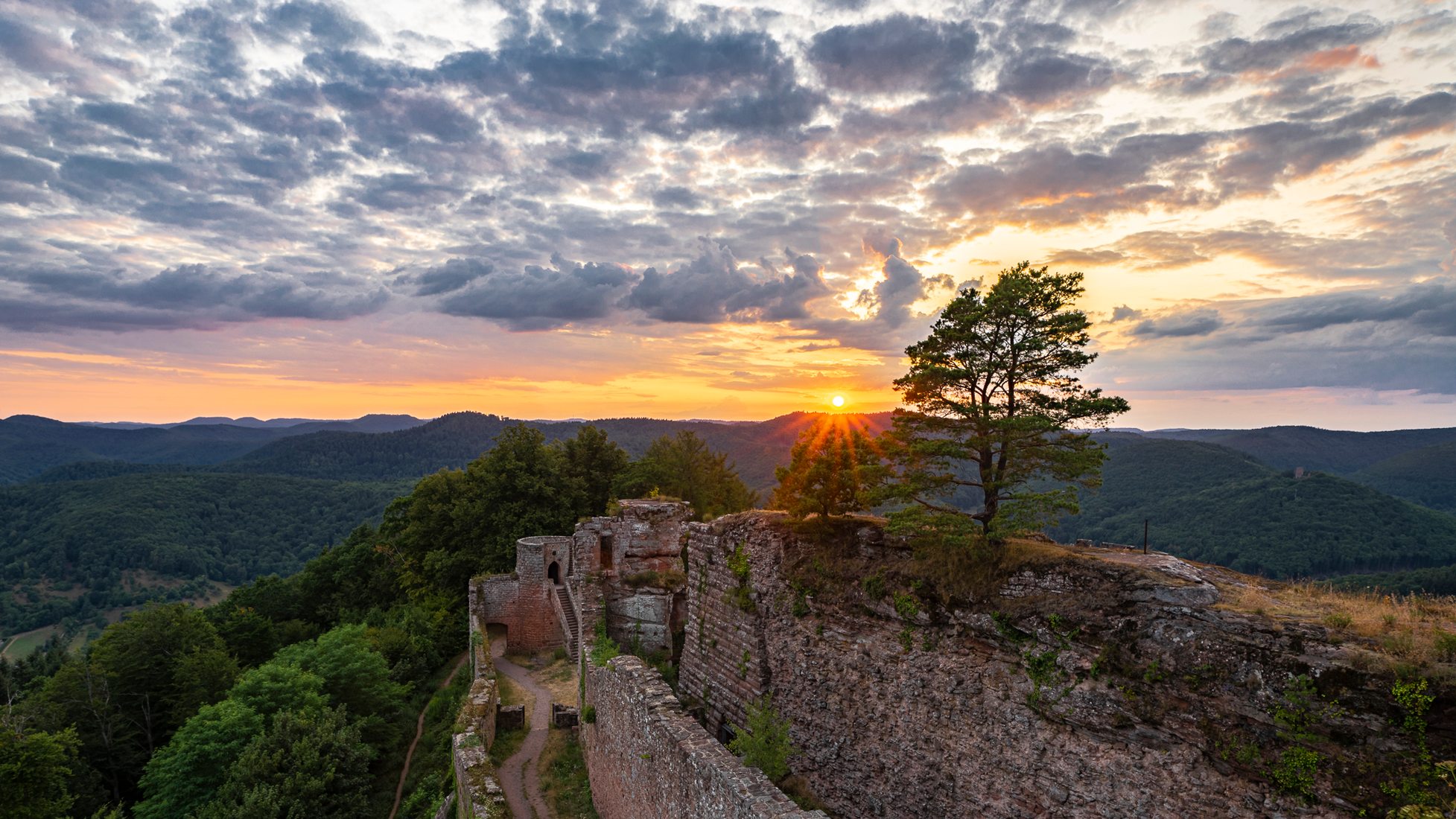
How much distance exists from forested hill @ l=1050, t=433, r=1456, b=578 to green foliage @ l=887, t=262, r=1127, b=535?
49005 millimetres

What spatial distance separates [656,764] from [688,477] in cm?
2554

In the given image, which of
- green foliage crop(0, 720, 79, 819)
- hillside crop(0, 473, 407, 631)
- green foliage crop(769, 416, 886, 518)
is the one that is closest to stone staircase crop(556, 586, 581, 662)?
green foliage crop(769, 416, 886, 518)

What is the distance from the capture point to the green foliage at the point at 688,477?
3341 centimetres

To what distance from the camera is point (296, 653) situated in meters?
25.4

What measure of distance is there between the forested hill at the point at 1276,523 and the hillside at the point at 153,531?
151824 mm

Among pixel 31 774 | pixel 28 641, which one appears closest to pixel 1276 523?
pixel 31 774

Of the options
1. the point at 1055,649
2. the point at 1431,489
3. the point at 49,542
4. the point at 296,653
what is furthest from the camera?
the point at 49,542

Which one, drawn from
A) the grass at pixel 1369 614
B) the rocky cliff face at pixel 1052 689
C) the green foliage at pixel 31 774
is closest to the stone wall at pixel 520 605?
the rocky cliff face at pixel 1052 689

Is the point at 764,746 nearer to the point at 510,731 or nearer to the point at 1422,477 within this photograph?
the point at 510,731

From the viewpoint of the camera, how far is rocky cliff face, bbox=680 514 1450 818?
7.55 m

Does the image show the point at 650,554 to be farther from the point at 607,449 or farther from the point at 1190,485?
the point at 1190,485

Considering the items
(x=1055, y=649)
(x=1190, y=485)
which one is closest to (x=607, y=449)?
(x=1055, y=649)

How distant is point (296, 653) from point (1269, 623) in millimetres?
30360

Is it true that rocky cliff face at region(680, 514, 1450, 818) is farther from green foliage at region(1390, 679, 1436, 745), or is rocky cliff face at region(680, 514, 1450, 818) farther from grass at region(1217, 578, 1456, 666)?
grass at region(1217, 578, 1456, 666)
